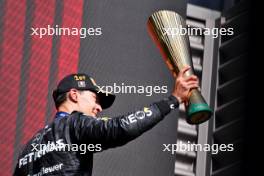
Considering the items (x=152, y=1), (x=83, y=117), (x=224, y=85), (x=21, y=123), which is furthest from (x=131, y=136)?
(x=224, y=85)

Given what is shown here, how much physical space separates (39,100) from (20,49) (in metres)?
0.34

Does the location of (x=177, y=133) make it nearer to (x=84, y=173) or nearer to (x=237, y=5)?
(x=237, y=5)

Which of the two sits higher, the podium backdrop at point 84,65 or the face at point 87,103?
the podium backdrop at point 84,65

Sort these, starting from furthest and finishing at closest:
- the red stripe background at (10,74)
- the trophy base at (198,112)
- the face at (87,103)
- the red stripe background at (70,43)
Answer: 1. the red stripe background at (70,43)
2. the red stripe background at (10,74)
3. the face at (87,103)
4. the trophy base at (198,112)

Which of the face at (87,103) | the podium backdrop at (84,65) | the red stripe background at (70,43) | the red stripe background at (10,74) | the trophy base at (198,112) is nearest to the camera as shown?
the trophy base at (198,112)

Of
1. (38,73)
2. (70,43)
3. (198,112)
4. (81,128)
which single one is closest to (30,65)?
(38,73)

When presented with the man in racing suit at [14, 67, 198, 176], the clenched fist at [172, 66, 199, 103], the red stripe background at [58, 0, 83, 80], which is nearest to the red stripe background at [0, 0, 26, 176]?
the red stripe background at [58, 0, 83, 80]

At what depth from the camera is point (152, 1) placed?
274 inches

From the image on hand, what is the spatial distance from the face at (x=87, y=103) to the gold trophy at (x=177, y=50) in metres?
0.43

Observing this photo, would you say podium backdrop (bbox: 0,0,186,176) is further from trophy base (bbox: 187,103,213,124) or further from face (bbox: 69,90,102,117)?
trophy base (bbox: 187,103,213,124)

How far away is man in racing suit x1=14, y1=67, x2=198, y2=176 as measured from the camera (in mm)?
4832

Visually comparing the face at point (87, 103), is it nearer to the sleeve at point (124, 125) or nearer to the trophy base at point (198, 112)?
the sleeve at point (124, 125)

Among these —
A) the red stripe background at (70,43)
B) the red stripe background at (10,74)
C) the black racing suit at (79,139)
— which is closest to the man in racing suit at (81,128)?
the black racing suit at (79,139)

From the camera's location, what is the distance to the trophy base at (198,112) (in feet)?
15.8
